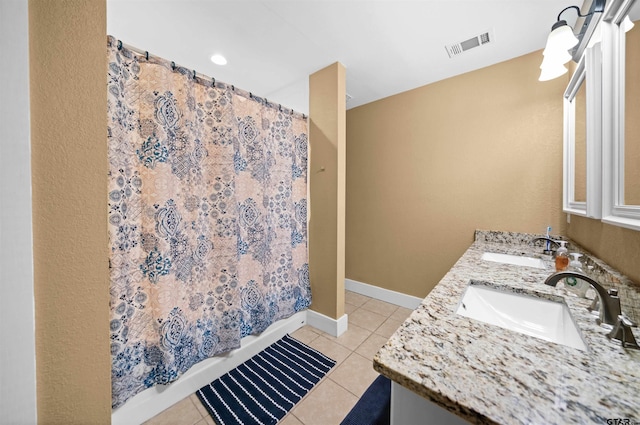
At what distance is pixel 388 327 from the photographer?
82.7 inches

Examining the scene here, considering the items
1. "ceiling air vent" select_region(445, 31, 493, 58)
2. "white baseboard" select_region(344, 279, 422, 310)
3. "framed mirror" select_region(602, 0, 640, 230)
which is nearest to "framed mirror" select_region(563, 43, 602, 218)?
"framed mirror" select_region(602, 0, 640, 230)

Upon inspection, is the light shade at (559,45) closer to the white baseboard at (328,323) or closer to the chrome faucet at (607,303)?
the chrome faucet at (607,303)

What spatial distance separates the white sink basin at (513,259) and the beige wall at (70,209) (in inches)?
81.8

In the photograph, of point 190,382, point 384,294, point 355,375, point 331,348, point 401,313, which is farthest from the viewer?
point 384,294

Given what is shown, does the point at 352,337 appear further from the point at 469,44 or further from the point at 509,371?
the point at 469,44

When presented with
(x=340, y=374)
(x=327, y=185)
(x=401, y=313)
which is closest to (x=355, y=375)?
(x=340, y=374)

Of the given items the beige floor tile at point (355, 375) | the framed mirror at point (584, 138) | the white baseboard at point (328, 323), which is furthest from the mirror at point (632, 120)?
the white baseboard at point (328, 323)

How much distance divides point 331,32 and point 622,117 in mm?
1587

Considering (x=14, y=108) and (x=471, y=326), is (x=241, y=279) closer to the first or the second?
(x=14, y=108)

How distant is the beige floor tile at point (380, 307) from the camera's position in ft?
7.83

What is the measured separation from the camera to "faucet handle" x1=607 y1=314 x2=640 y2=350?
0.60 meters

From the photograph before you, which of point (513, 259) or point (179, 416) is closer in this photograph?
point (179, 416)

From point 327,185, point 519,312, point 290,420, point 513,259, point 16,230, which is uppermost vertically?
point 327,185

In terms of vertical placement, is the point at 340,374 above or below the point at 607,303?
below
